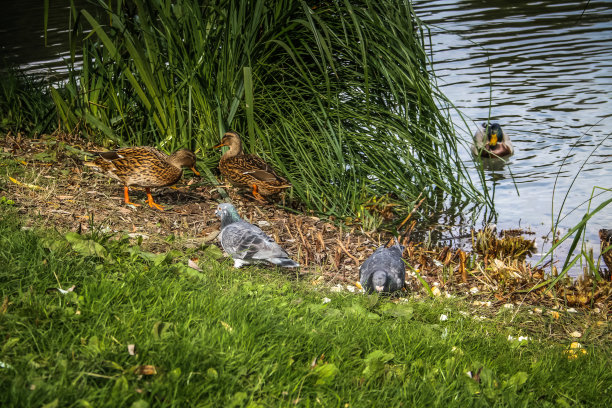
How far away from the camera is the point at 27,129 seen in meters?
7.73

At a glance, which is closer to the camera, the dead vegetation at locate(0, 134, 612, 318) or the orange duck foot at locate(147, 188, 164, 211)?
the dead vegetation at locate(0, 134, 612, 318)

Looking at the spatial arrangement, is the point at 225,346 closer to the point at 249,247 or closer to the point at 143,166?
the point at 249,247

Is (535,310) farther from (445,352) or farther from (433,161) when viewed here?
(433,161)

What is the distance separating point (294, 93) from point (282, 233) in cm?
170

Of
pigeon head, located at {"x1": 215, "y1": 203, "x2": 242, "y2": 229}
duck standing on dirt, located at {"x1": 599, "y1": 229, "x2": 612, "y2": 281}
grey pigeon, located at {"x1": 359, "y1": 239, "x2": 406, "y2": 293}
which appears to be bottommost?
duck standing on dirt, located at {"x1": 599, "y1": 229, "x2": 612, "y2": 281}

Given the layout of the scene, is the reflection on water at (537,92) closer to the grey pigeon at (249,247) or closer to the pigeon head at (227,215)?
the grey pigeon at (249,247)

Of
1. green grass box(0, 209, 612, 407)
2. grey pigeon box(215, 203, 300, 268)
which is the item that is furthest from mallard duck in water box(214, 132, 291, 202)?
green grass box(0, 209, 612, 407)

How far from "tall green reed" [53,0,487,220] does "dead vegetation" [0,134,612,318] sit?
0.48m

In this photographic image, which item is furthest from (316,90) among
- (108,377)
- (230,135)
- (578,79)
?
(578,79)

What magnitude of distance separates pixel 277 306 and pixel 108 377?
1321mm

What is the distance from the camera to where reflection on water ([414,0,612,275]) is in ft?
→ 25.3

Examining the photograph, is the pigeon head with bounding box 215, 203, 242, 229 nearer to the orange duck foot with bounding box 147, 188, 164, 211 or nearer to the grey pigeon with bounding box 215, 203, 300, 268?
the grey pigeon with bounding box 215, 203, 300, 268

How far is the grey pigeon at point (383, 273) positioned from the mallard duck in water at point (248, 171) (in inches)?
54.8

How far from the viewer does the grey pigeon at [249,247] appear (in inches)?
187
